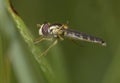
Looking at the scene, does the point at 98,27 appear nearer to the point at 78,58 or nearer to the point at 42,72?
the point at 78,58

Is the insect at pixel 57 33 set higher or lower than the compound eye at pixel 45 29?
lower

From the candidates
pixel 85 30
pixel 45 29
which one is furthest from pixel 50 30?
pixel 85 30

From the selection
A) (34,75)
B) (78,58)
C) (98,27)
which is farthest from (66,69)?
(34,75)

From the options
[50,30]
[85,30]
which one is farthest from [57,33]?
[85,30]

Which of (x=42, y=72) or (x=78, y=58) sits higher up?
(x=78, y=58)

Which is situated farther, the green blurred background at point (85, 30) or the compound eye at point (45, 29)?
the green blurred background at point (85, 30)

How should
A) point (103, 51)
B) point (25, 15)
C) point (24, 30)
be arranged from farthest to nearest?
point (103, 51)
point (25, 15)
point (24, 30)

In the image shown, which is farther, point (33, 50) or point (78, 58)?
point (78, 58)

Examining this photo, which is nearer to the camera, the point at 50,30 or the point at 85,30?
the point at 50,30

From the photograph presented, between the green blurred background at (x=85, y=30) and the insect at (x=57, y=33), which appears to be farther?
the green blurred background at (x=85, y=30)

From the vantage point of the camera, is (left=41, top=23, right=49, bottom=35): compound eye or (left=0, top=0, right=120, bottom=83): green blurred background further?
(left=0, top=0, right=120, bottom=83): green blurred background

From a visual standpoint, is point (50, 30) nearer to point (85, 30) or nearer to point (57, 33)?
point (57, 33)
